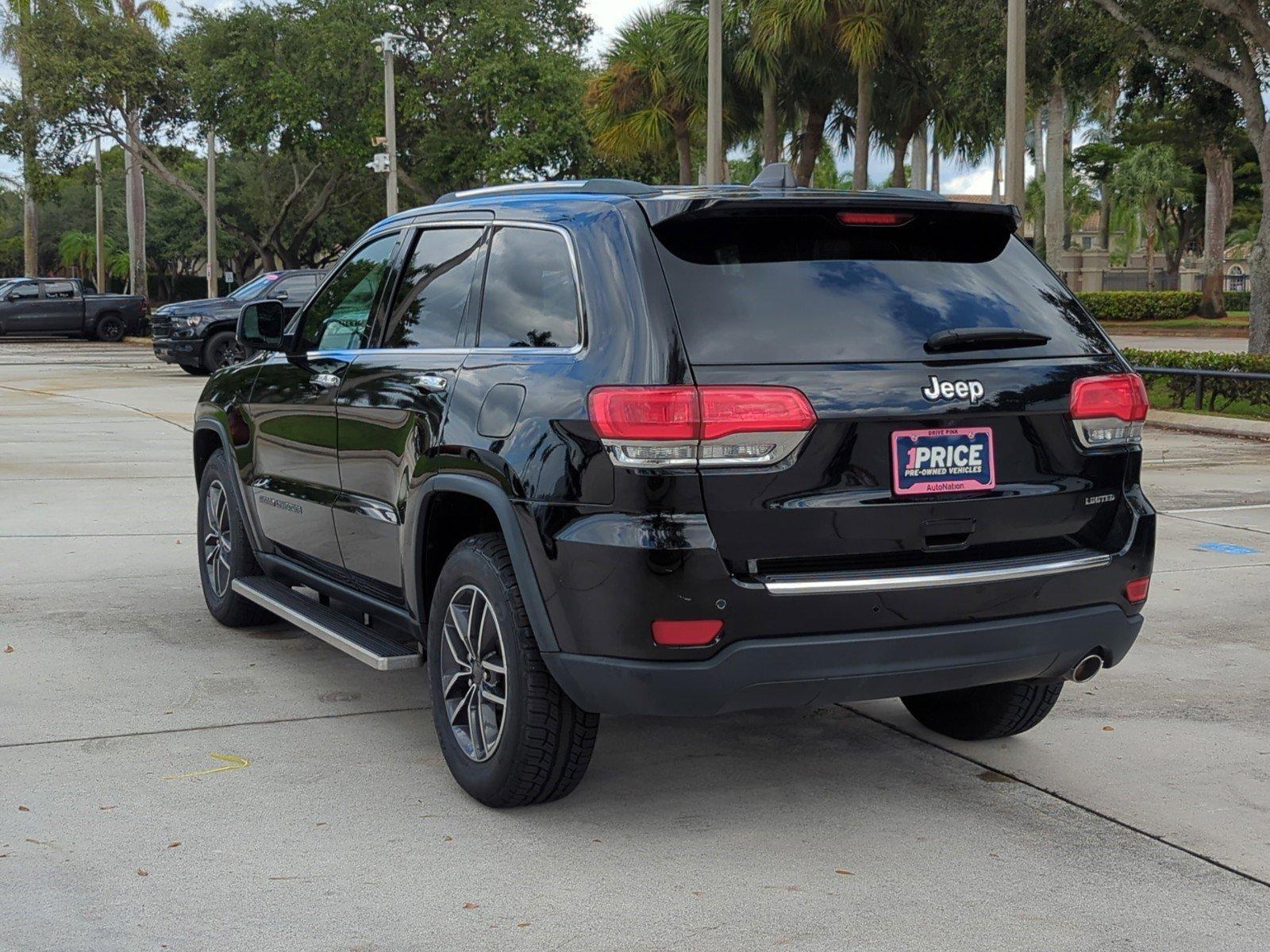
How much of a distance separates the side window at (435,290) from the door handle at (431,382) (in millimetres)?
133

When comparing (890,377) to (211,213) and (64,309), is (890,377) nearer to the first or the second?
(64,309)

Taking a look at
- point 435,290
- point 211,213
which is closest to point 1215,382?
point 435,290

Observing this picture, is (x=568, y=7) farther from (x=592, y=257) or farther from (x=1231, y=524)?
(x=592, y=257)

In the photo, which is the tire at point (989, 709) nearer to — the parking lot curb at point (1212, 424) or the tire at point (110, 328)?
the parking lot curb at point (1212, 424)

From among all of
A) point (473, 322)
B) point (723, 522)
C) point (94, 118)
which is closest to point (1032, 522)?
point (723, 522)

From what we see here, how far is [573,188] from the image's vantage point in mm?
4941

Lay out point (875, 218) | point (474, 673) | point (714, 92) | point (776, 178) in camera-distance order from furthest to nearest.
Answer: point (714, 92), point (776, 178), point (474, 673), point (875, 218)

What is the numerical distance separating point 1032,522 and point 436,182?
42.7 m

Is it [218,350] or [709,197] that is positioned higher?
[709,197]

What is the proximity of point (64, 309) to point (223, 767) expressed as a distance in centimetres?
3831

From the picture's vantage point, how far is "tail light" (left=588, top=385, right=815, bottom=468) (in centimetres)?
409

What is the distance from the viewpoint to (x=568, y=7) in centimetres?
4397

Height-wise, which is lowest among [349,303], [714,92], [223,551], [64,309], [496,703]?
[496,703]

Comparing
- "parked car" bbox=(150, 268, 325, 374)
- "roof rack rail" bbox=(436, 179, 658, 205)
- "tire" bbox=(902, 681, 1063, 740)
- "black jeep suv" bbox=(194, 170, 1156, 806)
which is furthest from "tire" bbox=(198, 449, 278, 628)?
"parked car" bbox=(150, 268, 325, 374)
